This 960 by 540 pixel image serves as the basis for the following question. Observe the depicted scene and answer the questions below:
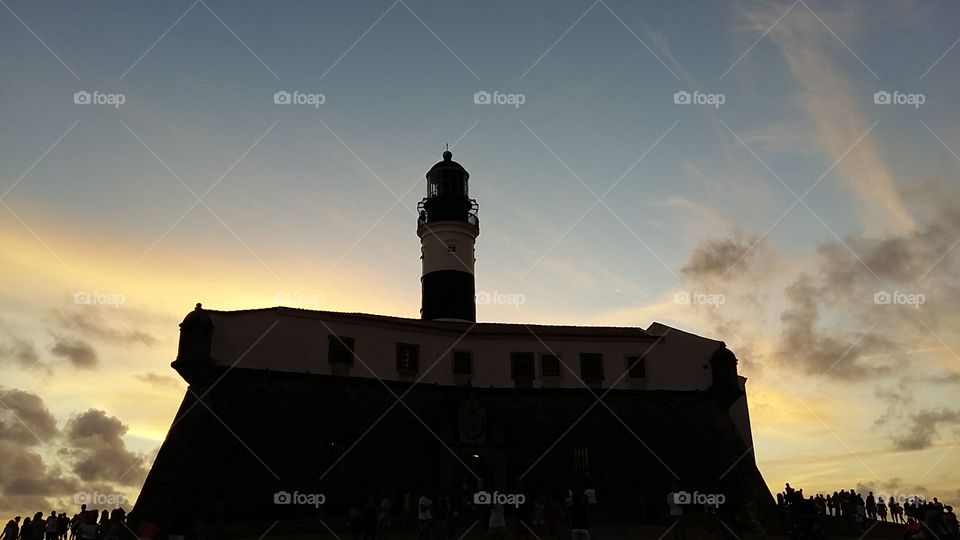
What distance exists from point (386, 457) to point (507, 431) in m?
6.39

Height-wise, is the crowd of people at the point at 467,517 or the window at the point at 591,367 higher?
the window at the point at 591,367

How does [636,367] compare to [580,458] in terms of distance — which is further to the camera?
[636,367]

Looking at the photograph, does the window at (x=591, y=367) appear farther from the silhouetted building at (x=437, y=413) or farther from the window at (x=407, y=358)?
the window at (x=407, y=358)

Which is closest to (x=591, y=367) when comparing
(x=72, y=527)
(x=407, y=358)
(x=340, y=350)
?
(x=407, y=358)

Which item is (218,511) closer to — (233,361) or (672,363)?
(233,361)

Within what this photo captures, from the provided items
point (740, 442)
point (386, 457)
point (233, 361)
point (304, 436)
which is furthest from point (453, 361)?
point (740, 442)

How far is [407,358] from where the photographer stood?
37.0 metres

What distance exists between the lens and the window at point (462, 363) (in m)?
37.6

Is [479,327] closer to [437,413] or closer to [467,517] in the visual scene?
[437,413]

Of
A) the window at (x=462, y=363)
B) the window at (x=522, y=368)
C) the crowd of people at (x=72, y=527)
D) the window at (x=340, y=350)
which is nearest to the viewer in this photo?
the crowd of people at (x=72, y=527)

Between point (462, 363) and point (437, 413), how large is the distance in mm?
3100

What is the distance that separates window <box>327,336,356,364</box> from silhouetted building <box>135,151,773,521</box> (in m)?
0.07

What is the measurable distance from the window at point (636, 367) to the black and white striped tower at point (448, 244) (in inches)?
454

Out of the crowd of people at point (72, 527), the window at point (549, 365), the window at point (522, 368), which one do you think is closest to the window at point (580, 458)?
the window at point (549, 365)
